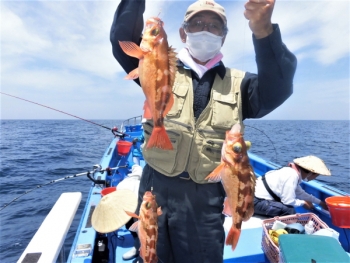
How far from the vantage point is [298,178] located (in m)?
5.27

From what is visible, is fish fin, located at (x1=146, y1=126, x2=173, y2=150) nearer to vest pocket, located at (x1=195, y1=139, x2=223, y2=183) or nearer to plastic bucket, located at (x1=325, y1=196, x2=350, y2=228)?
vest pocket, located at (x1=195, y1=139, x2=223, y2=183)

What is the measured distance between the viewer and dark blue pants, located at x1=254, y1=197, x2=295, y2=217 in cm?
511

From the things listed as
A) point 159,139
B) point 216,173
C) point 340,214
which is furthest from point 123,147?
point 159,139

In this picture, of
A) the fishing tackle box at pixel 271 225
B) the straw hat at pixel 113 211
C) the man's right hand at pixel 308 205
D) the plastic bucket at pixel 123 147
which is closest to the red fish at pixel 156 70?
the straw hat at pixel 113 211

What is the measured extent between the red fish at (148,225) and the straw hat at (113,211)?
1434mm

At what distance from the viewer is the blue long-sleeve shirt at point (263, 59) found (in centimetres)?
202

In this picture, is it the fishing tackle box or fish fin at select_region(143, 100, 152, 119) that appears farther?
the fishing tackle box

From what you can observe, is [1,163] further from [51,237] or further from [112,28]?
[112,28]

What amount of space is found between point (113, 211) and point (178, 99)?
2282 millimetres

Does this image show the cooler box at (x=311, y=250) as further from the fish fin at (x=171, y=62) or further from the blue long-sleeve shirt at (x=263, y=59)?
the fish fin at (x=171, y=62)

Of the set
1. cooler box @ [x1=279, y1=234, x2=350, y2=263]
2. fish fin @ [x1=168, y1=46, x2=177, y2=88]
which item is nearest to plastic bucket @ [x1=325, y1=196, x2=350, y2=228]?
cooler box @ [x1=279, y1=234, x2=350, y2=263]

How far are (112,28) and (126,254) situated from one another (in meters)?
3.30

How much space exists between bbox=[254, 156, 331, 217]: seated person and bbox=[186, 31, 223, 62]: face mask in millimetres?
3687

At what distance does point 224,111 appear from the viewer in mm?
2404
